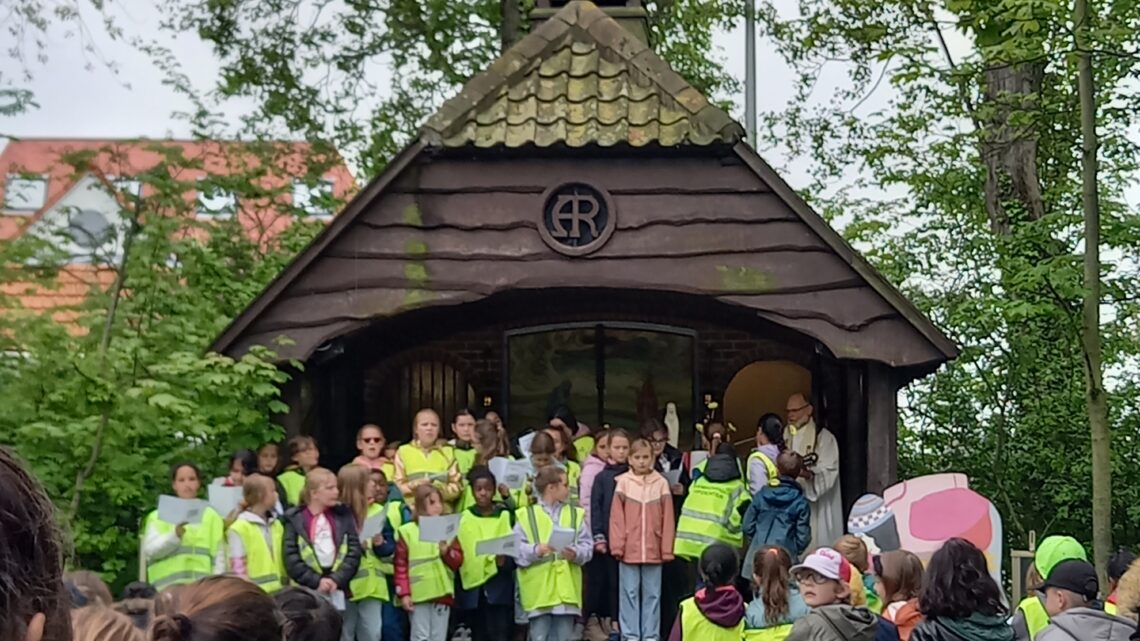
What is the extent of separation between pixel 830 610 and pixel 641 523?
4.57 m

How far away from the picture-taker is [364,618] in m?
8.75

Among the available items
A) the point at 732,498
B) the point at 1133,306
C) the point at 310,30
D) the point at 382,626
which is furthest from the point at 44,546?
the point at 310,30

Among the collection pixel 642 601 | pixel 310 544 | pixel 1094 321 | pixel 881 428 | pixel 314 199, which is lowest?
pixel 642 601

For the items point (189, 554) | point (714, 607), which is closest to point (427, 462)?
point (189, 554)

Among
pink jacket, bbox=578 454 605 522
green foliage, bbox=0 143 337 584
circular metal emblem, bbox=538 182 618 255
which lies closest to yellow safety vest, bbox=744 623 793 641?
pink jacket, bbox=578 454 605 522

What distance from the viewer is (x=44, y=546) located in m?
1.49

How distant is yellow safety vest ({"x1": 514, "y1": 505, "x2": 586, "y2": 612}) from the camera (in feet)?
30.0

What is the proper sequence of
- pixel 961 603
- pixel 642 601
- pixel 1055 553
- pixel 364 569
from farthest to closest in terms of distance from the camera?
1. pixel 642 601
2. pixel 364 569
3. pixel 1055 553
4. pixel 961 603

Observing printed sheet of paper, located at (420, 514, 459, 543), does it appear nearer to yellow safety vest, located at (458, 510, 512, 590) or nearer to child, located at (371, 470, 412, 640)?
child, located at (371, 470, 412, 640)

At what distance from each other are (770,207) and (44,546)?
9.17m

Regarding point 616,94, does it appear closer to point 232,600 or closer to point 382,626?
point 382,626

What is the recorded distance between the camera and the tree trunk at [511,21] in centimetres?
1912

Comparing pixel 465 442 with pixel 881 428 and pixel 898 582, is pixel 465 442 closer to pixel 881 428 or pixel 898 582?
pixel 881 428

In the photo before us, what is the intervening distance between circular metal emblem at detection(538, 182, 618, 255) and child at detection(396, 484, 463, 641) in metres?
2.35
